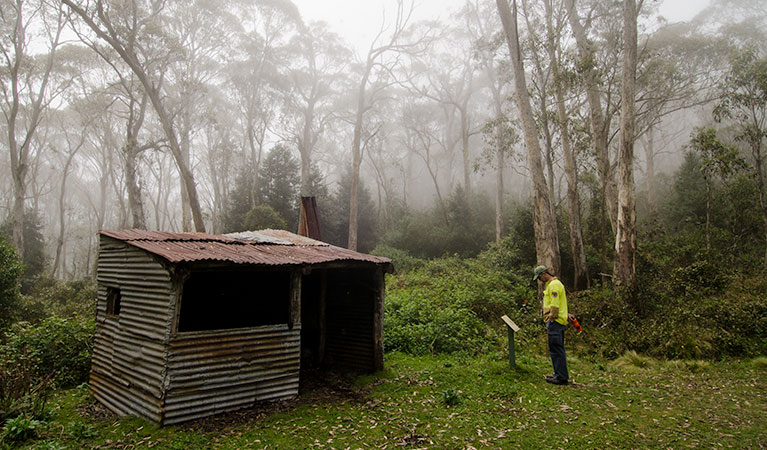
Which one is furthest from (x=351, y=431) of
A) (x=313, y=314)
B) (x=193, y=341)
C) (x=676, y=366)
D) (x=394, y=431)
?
(x=676, y=366)

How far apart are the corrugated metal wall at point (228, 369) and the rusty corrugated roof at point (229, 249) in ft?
3.66

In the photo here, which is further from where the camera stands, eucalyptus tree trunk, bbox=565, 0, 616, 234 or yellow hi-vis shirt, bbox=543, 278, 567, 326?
eucalyptus tree trunk, bbox=565, 0, 616, 234

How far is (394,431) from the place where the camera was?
5547 mm

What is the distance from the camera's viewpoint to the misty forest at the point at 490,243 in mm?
5809

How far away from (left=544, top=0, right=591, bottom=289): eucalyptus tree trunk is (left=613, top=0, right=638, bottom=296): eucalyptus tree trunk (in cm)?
230

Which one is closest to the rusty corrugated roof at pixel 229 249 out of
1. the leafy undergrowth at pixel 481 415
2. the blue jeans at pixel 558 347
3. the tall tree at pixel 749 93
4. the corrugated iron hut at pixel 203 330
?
the corrugated iron hut at pixel 203 330

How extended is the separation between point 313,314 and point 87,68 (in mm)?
26737

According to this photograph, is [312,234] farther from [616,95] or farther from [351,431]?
[616,95]

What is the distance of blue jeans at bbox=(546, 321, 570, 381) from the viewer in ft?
22.3

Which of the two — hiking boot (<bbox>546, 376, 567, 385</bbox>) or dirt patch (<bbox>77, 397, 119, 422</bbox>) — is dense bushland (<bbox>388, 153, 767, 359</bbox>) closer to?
hiking boot (<bbox>546, 376, 567, 385</bbox>)

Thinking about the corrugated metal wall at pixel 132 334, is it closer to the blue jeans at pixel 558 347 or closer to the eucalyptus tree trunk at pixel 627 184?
the blue jeans at pixel 558 347

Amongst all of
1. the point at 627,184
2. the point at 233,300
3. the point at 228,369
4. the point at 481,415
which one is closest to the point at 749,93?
the point at 627,184

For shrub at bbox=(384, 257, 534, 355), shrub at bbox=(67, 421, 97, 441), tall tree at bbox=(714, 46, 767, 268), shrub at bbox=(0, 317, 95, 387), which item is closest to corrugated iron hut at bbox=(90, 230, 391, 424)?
shrub at bbox=(67, 421, 97, 441)

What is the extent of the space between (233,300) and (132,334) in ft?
10.3
